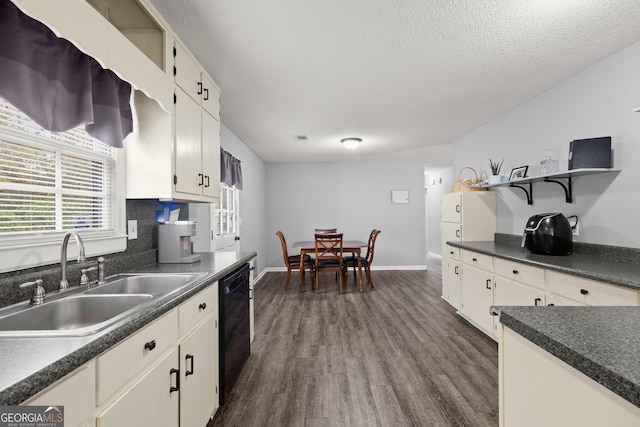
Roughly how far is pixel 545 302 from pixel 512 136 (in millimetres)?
2098

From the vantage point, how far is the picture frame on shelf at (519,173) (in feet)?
9.68

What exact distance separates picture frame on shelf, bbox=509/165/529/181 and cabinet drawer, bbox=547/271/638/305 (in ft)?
4.29

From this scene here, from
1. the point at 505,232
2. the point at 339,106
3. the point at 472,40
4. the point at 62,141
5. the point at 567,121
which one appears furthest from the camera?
the point at 505,232

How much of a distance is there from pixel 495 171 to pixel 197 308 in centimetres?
342

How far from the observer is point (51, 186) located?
4.47 ft

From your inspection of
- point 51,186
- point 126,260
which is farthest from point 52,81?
point 126,260

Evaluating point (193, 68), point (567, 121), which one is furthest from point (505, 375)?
point (567, 121)

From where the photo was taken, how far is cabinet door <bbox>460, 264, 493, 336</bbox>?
273cm

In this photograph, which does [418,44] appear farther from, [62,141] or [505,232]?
[505,232]

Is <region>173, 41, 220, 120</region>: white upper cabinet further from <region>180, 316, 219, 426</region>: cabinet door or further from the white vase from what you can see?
the white vase

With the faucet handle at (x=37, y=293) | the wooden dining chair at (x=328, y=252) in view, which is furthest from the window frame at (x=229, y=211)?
the faucet handle at (x=37, y=293)

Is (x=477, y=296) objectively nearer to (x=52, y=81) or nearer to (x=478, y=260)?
(x=478, y=260)

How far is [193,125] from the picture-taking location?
6.57ft

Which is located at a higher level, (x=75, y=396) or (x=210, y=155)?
(x=210, y=155)
